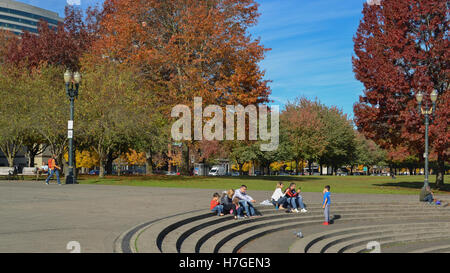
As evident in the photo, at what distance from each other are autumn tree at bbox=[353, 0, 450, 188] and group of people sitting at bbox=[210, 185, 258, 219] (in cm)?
1645

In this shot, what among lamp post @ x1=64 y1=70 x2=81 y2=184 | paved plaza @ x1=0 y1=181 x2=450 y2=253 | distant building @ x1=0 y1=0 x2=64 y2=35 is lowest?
paved plaza @ x1=0 y1=181 x2=450 y2=253

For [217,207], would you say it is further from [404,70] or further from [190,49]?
[190,49]


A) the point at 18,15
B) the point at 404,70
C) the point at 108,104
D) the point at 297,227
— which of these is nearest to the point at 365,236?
the point at 297,227

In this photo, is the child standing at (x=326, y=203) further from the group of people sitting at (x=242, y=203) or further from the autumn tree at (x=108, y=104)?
the autumn tree at (x=108, y=104)

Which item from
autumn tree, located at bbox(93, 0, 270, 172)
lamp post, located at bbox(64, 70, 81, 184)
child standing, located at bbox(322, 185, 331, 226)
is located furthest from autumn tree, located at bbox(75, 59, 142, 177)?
child standing, located at bbox(322, 185, 331, 226)

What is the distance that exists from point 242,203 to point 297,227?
2.30m

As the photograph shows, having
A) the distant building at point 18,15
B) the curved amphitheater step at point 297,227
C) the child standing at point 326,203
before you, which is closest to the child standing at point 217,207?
the curved amphitheater step at point 297,227

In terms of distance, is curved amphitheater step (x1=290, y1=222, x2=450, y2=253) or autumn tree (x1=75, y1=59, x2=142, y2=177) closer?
curved amphitheater step (x1=290, y1=222, x2=450, y2=253)

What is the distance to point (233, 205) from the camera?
562 inches

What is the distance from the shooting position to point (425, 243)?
1469 centimetres

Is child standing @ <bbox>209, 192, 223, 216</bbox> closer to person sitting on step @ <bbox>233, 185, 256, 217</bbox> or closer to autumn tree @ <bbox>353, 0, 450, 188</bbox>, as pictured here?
person sitting on step @ <bbox>233, 185, 256, 217</bbox>

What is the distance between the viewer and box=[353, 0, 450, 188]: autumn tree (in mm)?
26922
